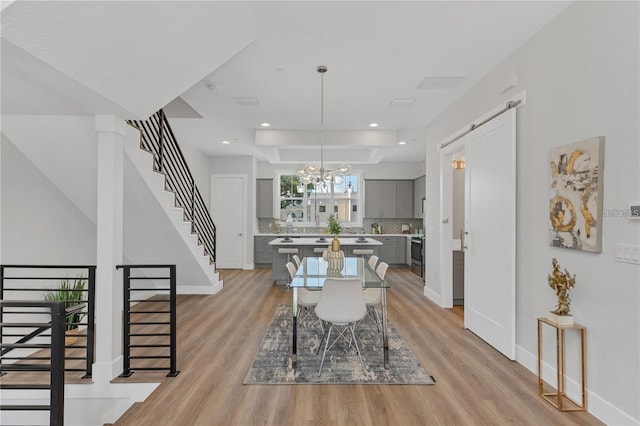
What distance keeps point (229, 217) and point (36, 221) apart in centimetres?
457

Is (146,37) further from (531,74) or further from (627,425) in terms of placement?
(627,425)

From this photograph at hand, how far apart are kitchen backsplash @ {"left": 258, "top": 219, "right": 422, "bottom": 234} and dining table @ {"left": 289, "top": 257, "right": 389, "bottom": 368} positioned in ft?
15.5

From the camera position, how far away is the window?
29.8ft

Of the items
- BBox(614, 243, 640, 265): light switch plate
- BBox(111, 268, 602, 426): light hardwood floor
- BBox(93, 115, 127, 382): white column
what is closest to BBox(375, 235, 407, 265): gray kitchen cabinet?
BBox(111, 268, 602, 426): light hardwood floor

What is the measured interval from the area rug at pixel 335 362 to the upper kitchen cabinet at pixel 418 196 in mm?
5146

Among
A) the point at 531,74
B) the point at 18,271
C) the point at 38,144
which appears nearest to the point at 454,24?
the point at 531,74

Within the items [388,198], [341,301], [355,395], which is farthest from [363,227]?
[355,395]

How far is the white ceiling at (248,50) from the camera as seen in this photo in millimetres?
1943

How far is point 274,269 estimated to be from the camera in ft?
21.5

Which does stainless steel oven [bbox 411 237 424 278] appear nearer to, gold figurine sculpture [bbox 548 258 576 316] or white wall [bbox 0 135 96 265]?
gold figurine sculpture [bbox 548 258 576 316]

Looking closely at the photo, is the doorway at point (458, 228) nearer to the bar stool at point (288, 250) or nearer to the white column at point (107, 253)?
the bar stool at point (288, 250)

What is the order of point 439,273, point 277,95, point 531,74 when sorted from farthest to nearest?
point 439,273 < point 277,95 < point 531,74

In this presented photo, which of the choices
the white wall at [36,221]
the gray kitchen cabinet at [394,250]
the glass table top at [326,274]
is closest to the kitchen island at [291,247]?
the gray kitchen cabinet at [394,250]

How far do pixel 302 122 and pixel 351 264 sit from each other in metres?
2.73
